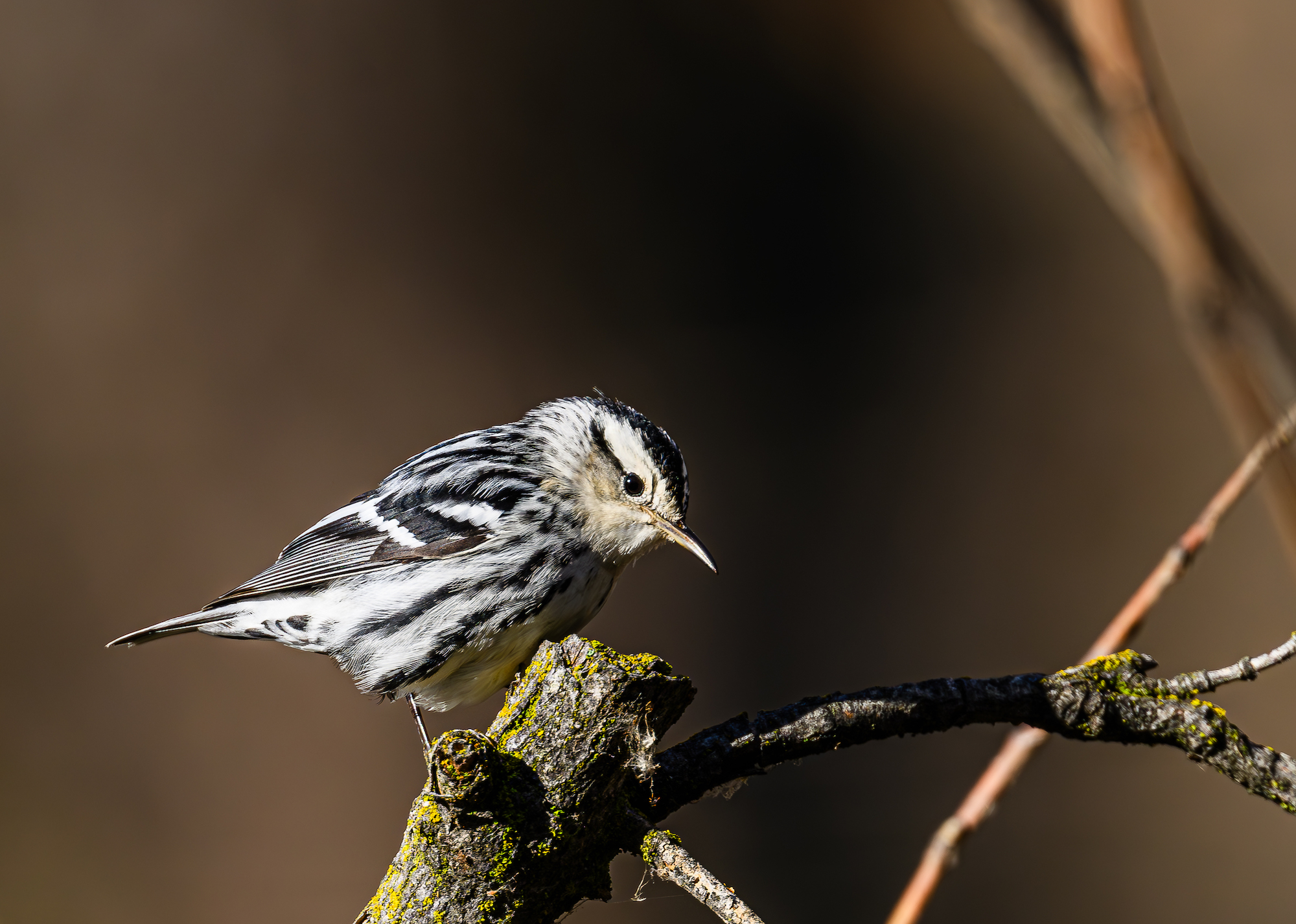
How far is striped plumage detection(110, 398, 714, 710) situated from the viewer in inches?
99.0

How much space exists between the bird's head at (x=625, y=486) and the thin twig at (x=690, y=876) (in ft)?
3.72

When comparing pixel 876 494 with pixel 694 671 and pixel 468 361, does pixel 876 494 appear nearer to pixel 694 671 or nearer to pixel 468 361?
pixel 694 671

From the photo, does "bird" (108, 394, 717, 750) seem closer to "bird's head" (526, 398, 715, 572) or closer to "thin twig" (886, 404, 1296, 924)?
"bird's head" (526, 398, 715, 572)

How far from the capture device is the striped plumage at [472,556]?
8.25 ft

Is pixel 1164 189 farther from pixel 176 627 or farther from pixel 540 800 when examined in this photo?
pixel 176 627

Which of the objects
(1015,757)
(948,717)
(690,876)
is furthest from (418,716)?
(1015,757)

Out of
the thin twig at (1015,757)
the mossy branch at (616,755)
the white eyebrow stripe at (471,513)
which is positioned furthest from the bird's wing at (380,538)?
the thin twig at (1015,757)

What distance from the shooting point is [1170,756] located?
507 cm

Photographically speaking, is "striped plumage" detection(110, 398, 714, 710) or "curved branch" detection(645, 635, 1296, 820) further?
"striped plumage" detection(110, 398, 714, 710)

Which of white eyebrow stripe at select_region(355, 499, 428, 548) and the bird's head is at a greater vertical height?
the bird's head

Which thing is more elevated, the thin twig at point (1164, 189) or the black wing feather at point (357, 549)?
the thin twig at point (1164, 189)

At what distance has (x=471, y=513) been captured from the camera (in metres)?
2.73

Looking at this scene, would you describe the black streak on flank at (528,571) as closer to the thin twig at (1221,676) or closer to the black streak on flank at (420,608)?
the black streak on flank at (420,608)

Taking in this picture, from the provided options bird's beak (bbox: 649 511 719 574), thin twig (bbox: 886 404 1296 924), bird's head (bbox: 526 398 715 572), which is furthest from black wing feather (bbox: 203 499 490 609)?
thin twig (bbox: 886 404 1296 924)
